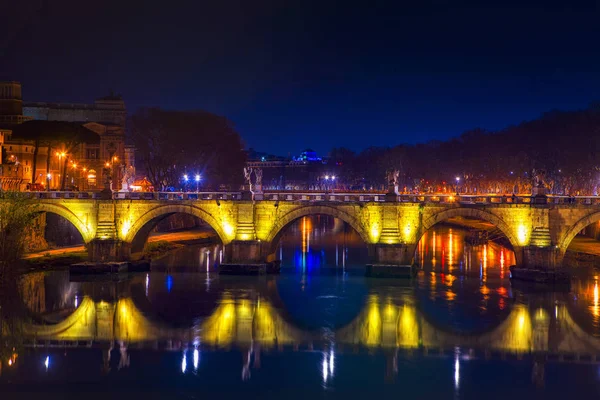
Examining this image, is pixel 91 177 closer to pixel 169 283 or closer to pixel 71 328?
pixel 169 283

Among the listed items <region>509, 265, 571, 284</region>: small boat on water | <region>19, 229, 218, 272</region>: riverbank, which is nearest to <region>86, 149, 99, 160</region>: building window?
<region>19, 229, 218, 272</region>: riverbank

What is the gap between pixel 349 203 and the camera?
156ft

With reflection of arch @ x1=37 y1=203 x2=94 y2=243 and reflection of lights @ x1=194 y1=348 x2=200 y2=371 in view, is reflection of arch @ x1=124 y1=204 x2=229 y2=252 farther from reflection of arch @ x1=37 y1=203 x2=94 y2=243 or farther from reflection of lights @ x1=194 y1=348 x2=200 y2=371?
reflection of lights @ x1=194 y1=348 x2=200 y2=371

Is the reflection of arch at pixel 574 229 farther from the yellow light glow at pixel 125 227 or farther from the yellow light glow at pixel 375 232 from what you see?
the yellow light glow at pixel 125 227

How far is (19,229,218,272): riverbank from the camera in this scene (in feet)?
162

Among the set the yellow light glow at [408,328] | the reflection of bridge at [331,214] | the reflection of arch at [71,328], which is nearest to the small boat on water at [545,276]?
the reflection of bridge at [331,214]

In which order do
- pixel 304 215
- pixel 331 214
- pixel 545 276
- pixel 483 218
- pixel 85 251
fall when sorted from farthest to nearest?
pixel 85 251 → pixel 331 214 → pixel 304 215 → pixel 483 218 → pixel 545 276

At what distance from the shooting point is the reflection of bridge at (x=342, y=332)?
32.1 m

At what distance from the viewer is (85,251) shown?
5478 cm

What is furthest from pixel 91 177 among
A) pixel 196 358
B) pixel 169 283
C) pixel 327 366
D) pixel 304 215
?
pixel 327 366

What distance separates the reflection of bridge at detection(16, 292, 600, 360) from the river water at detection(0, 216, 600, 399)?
0.32 ft

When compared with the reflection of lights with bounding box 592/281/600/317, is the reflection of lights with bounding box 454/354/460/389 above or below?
below

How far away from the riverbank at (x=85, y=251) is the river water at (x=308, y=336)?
6.32 feet

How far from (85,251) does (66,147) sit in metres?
21.5
